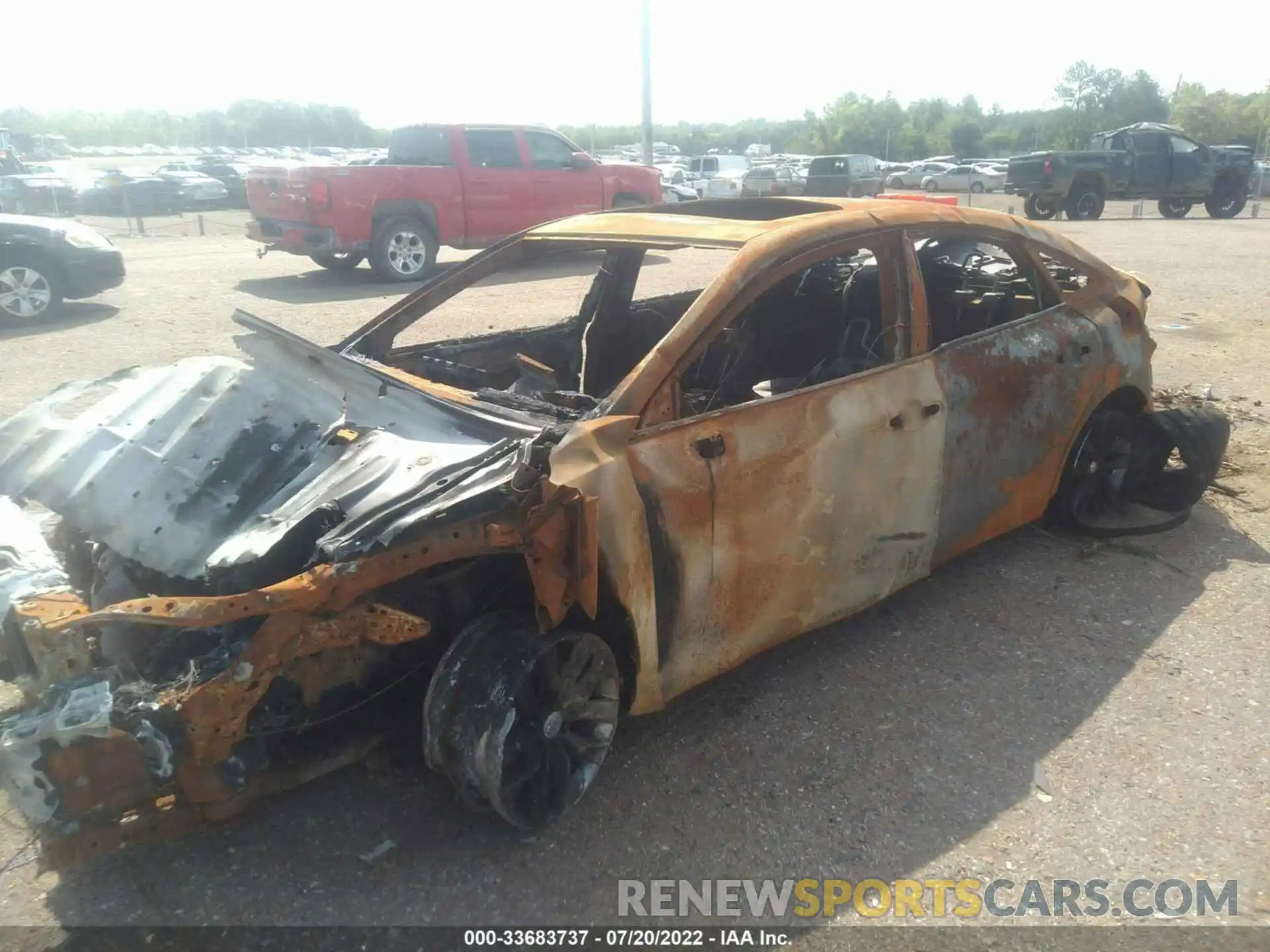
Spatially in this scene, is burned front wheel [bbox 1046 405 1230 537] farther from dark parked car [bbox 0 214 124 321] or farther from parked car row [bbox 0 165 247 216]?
parked car row [bbox 0 165 247 216]

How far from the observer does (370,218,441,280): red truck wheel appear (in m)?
12.4

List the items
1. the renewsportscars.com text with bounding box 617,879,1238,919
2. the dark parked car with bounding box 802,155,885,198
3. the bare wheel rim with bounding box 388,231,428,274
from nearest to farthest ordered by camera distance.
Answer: the renewsportscars.com text with bounding box 617,879,1238,919 → the bare wheel rim with bounding box 388,231,428,274 → the dark parked car with bounding box 802,155,885,198

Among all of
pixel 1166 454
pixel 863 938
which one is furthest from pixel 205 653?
pixel 1166 454

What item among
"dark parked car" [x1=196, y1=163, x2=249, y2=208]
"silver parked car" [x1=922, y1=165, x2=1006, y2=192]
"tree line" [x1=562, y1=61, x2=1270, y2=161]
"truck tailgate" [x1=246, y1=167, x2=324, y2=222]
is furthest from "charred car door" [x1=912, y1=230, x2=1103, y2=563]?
"tree line" [x1=562, y1=61, x2=1270, y2=161]

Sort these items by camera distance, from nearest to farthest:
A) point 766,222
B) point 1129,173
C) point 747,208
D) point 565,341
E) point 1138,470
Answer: point 766,222
point 747,208
point 565,341
point 1138,470
point 1129,173

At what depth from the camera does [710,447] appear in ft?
9.62

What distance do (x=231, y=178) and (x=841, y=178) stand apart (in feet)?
62.8

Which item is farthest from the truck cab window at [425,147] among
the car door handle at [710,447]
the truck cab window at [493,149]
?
the car door handle at [710,447]

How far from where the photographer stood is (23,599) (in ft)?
8.37

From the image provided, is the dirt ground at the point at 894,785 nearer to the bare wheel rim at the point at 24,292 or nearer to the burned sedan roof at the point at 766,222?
the burned sedan roof at the point at 766,222

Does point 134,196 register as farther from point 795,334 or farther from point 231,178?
point 795,334

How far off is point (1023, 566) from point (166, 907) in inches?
144

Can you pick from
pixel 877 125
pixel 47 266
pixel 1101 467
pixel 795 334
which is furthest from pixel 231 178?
pixel 877 125

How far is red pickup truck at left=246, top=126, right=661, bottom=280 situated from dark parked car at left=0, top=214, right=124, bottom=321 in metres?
2.41
